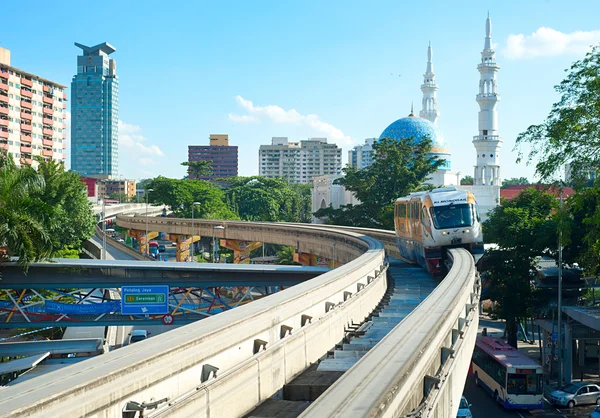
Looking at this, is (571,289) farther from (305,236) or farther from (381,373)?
(381,373)

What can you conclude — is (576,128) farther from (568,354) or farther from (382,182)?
(382,182)

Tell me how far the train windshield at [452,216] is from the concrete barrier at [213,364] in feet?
32.7

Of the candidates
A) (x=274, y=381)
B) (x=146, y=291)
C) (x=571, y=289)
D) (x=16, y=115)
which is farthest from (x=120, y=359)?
(x=16, y=115)

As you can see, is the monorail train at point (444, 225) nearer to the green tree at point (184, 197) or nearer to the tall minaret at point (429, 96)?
the green tree at point (184, 197)

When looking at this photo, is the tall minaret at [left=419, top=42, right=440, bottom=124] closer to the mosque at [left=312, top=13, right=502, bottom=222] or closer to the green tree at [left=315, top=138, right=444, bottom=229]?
the mosque at [left=312, top=13, right=502, bottom=222]

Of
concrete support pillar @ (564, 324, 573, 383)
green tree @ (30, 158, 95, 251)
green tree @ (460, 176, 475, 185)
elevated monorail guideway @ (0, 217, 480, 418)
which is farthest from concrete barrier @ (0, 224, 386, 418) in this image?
Result: green tree @ (460, 176, 475, 185)

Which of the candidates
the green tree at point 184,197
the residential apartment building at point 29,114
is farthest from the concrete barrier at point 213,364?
the residential apartment building at point 29,114

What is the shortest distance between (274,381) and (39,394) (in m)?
4.98

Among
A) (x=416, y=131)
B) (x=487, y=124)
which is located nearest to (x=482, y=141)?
(x=487, y=124)

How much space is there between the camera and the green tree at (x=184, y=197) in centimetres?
8262

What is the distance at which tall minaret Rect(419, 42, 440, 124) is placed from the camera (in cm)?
10325

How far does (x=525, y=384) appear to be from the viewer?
26.6m

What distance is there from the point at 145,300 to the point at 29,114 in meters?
77.1

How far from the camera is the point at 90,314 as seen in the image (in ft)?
91.1
